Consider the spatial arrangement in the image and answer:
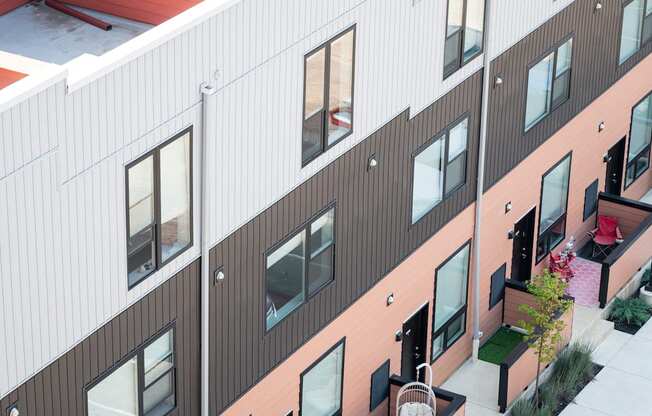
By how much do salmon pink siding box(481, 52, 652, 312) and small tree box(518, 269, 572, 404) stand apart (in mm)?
1187

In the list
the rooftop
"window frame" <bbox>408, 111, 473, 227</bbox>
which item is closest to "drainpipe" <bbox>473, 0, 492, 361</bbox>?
"window frame" <bbox>408, 111, 473, 227</bbox>

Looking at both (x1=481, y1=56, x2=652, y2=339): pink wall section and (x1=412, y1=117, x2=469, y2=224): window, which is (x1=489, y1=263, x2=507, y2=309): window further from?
(x1=412, y1=117, x2=469, y2=224): window

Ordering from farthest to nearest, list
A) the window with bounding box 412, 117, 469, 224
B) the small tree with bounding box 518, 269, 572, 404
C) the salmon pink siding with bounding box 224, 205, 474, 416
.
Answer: the small tree with bounding box 518, 269, 572, 404, the window with bounding box 412, 117, 469, 224, the salmon pink siding with bounding box 224, 205, 474, 416

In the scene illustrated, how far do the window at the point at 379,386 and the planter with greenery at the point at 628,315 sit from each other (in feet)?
Result: 20.2

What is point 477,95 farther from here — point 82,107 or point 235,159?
point 82,107

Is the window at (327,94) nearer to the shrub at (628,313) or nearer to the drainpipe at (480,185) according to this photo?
the drainpipe at (480,185)

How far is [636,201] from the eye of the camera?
30.1 m

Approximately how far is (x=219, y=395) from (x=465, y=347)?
7651 millimetres

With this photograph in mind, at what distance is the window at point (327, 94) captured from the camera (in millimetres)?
19656

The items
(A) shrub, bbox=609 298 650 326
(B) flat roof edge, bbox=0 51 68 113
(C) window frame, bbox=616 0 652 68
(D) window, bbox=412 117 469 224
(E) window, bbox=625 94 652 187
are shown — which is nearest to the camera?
(B) flat roof edge, bbox=0 51 68 113

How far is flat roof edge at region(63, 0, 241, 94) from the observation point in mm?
15586

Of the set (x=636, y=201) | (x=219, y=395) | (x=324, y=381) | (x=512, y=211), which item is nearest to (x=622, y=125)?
(x=636, y=201)

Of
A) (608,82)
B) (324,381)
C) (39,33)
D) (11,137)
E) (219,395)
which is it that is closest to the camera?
(11,137)

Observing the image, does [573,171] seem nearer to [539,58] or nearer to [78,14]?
[539,58]
